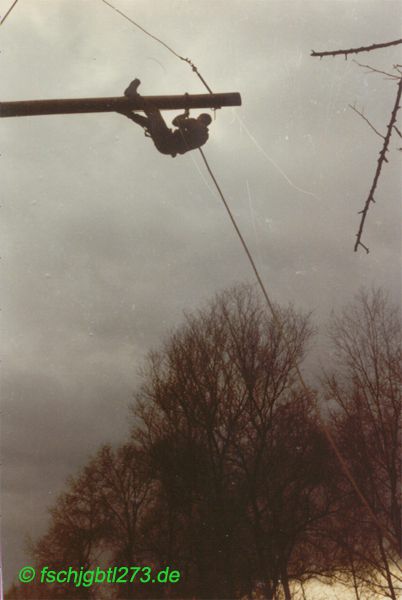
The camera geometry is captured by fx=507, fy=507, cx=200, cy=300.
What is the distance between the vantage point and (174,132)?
3.27 meters

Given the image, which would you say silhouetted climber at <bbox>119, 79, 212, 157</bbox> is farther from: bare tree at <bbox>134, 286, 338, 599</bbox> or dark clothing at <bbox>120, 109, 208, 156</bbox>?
bare tree at <bbox>134, 286, 338, 599</bbox>

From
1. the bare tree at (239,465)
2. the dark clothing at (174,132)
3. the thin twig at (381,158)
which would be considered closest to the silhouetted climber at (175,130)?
the dark clothing at (174,132)

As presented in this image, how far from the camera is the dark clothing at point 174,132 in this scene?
10.3 ft

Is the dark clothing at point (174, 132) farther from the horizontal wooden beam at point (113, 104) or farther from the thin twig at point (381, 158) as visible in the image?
the thin twig at point (381, 158)

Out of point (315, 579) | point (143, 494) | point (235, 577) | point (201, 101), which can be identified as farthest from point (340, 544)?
point (201, 101)

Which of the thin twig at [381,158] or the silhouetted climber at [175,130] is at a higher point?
the silhouetted climber at [175,130]

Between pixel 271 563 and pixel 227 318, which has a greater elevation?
pixel 227 318

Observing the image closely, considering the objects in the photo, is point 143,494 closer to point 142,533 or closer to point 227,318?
point 142,533

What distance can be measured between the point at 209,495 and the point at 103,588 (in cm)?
603

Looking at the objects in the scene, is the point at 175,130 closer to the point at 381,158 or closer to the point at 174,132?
the point at 174,132

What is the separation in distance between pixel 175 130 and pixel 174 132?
0.04m

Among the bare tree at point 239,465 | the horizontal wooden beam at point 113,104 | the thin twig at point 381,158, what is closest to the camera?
the thin twig at point 381,158

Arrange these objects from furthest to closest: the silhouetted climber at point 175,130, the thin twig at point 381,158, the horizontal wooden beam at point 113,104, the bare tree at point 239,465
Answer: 1. the bare tree at point 239,465
2. the silhouetted climber at point 175,130
3. the horizontal wooden beam at point 113,104
4. the thin twig at point 381,158

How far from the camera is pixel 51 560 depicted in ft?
74.9
